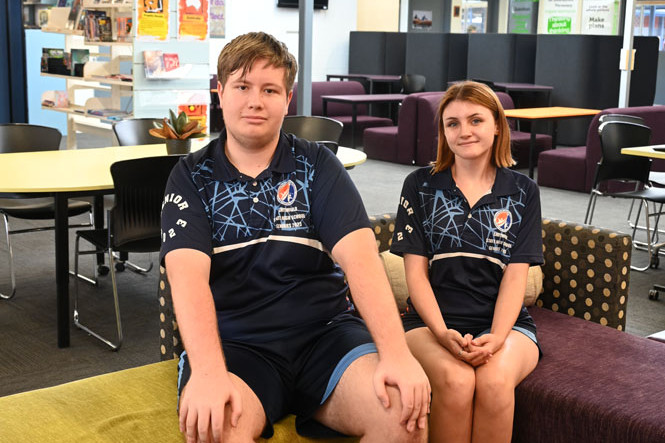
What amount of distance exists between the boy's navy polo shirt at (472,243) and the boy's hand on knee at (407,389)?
2.01 ft

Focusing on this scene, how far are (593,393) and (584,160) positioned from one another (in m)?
6.20

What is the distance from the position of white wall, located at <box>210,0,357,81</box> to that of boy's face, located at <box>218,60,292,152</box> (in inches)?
457

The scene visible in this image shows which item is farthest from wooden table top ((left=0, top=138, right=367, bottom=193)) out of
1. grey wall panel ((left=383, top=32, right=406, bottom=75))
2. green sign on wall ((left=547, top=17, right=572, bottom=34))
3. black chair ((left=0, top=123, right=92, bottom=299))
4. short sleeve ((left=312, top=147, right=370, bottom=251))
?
green sign on wall ((left=547, top=17, right=572, bottom=34))

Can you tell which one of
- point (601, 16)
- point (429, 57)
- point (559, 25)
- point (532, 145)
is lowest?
point (532, 145)

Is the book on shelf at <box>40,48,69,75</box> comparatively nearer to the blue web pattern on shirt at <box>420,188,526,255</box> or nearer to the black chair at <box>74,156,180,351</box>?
the black chair at <box>74,156,180,351</box>

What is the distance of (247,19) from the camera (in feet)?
45.4

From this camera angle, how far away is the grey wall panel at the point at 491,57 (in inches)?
488

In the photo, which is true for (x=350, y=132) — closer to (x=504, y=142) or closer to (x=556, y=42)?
(x=556, y=42)

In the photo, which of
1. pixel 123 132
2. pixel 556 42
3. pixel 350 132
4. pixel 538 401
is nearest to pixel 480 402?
pixel 538 401

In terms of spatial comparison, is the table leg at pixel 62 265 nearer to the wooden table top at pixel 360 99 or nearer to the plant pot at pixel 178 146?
the plant pot at pixel 178 146

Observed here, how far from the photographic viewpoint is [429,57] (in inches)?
531

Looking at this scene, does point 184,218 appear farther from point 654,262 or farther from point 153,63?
point 153,63

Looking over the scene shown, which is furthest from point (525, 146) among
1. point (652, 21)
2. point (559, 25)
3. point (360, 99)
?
point (652, 21)

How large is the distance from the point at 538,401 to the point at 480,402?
211 millimetres
